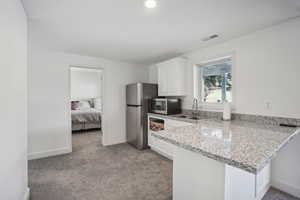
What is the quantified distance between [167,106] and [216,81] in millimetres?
1176

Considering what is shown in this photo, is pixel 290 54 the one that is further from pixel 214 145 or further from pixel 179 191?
pixel 179 191

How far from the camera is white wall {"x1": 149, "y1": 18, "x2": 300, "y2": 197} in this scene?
1.95 m

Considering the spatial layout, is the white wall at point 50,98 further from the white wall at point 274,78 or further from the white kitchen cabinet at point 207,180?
the white wall at point 274,78

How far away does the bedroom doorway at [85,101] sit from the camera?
544cm

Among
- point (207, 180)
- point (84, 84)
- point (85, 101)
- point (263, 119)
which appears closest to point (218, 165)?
point (207, 180)

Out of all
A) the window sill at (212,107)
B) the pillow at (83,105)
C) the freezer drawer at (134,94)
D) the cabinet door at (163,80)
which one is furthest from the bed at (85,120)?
the window sill at (212,107)

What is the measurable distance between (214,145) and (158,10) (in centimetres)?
160

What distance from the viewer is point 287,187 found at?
1982mm

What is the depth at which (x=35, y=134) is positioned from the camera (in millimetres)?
3166

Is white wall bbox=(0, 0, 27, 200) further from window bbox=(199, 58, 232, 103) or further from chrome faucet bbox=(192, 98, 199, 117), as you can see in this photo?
window bbox=(199, 58, 232, 103)

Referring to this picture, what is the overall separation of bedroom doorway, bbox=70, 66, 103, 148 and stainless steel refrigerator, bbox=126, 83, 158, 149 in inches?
89.4

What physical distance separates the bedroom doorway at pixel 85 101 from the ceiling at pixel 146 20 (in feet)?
10.4

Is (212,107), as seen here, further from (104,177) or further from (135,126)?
(104,177)

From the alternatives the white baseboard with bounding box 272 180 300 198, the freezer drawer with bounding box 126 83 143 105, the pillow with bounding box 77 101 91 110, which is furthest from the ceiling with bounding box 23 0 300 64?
the pillow with bounding box 77 101 91 110
